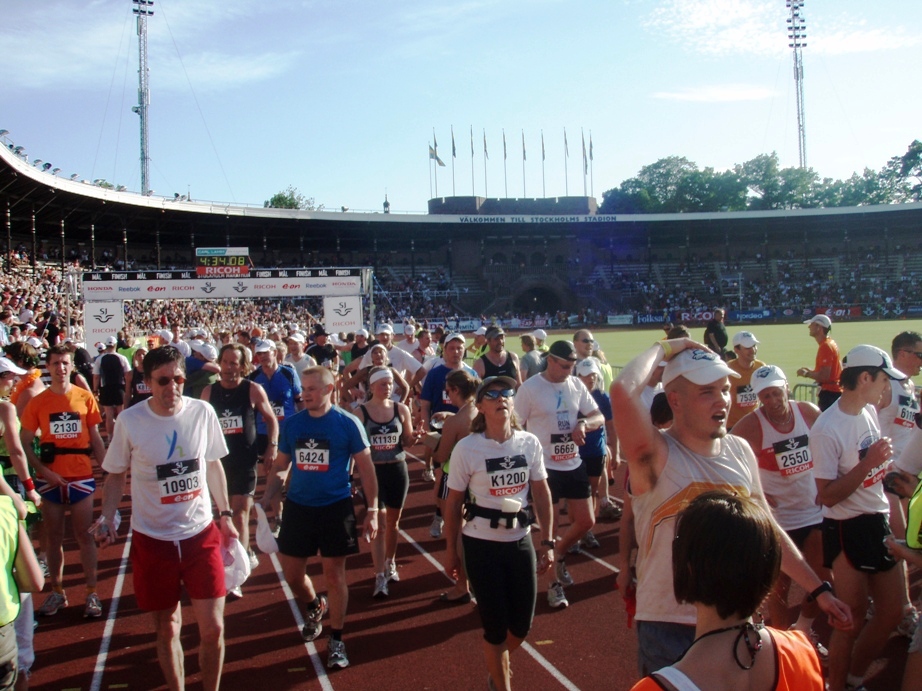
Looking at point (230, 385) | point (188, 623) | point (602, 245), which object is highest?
point (602, 245)

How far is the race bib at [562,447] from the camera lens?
22.0 ft

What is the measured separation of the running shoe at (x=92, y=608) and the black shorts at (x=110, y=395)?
27.6 ft

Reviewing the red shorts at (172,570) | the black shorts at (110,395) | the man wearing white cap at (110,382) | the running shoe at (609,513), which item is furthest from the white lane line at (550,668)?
the black shorts at (110,395)

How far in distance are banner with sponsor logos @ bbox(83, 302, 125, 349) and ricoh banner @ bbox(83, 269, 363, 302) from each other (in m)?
1.37

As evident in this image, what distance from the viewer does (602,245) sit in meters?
67.8

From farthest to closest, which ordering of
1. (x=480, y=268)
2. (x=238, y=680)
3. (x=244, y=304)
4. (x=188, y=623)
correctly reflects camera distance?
(x=480, y=268) → (x=244, y=304) → (x=188, y=623) → (x=238, y=680)

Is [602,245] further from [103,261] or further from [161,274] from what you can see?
[161,274]

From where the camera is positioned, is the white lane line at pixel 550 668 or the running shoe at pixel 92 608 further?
the running shoe at pixel 92 608

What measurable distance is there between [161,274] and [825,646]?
26.1 m

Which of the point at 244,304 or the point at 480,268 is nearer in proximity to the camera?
the point at 244,304

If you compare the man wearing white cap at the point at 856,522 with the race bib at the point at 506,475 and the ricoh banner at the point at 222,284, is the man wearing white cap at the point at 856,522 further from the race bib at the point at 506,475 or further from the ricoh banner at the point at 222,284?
the ricoh banner at the point at 222,284

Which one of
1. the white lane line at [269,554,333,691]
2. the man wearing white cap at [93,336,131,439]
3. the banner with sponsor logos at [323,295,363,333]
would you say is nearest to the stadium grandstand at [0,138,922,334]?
the banner with sponsor logos at [323,295,363,333]

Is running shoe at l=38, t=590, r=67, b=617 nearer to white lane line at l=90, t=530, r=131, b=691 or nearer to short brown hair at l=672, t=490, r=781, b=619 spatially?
white lane line at l=90, t=530, r=131, b=691

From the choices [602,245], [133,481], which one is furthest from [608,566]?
[602,245]
